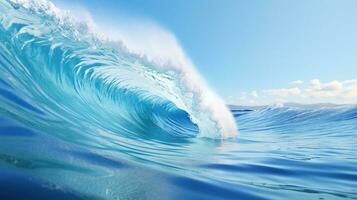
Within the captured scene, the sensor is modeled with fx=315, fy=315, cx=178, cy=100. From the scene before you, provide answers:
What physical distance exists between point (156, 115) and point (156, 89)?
164 centimetres

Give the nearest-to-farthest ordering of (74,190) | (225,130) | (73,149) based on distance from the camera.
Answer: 1. (74,190)
2. (73,149)
3. (225,130)

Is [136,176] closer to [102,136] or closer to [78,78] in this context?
[102,136]

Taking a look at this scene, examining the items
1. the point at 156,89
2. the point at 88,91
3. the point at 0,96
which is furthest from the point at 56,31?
the point at 156,89

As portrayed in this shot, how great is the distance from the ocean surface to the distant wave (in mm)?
24

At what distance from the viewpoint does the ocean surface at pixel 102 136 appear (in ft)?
8.00

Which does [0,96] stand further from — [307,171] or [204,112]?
[204,112]

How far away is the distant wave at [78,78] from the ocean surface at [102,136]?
0.08 ft

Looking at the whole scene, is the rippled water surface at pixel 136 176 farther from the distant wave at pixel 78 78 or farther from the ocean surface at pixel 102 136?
the distant wave at pixel 78 78

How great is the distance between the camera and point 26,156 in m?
2.42

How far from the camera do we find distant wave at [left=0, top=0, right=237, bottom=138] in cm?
490

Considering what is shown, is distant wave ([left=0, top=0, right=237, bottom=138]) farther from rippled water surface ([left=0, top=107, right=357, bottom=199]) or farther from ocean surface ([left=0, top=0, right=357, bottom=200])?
rippled water surface ([left=0, top=107, right=357, bottom=199])

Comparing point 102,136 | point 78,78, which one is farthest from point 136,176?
point 78,78

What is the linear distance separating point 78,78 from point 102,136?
2.98 meters

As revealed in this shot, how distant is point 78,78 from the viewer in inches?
287
